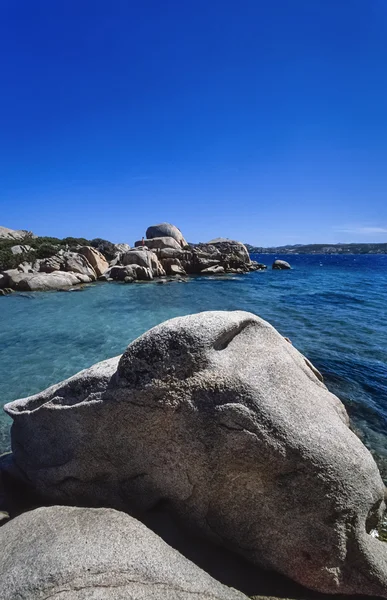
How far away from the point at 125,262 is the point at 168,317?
859 inches

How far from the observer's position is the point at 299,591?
305 centimetres

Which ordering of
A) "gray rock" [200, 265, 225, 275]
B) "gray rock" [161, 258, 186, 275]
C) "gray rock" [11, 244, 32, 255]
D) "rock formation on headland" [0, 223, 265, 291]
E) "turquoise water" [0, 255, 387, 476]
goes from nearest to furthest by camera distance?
"turquoise water" [0, 255, 387, 476] → "rock formation on headland" [0, 223, 265, 291] → "gray rock" [11, 244, 32, 255] → "gray rock" [161, 258, 186, 275] → "gray rock" [200, 265, 225, 275]

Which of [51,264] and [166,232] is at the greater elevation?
[166,232]

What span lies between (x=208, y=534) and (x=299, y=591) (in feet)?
3.10

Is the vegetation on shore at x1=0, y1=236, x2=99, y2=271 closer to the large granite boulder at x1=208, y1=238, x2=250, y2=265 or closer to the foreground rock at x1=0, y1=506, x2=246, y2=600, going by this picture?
the large granite boulder at x1=208, y1=238, x2=250, y2=265

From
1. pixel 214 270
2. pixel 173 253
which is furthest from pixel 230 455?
pixel 214 270

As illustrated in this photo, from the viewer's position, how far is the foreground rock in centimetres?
242

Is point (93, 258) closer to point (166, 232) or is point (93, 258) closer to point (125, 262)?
point (125, 262)

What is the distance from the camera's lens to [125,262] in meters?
37.0

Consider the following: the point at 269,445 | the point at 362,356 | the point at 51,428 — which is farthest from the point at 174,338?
the point at 362,356

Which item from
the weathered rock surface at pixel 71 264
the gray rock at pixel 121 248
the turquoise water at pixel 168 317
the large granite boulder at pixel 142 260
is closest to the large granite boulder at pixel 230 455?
the turquoise water at pixel 168 317

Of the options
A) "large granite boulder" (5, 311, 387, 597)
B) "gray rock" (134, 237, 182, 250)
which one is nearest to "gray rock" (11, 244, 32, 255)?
"gray rock" (134, 237, 182, 250)


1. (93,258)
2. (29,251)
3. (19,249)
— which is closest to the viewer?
(93,258)

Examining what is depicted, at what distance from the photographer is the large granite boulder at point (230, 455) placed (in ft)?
10.0
